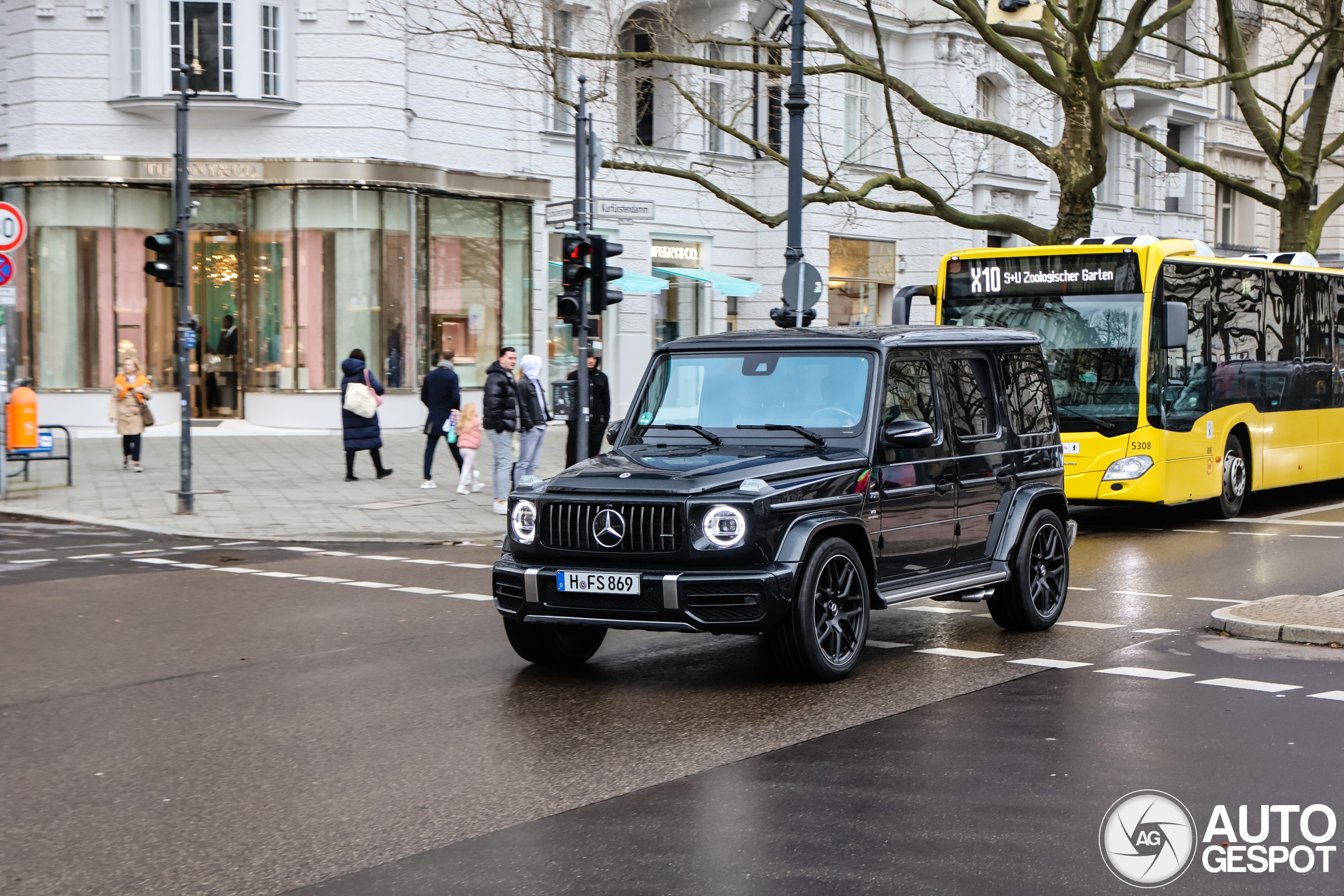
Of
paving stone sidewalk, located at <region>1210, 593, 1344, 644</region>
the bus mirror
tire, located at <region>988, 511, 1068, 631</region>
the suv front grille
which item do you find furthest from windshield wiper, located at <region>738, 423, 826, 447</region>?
the bus mirror

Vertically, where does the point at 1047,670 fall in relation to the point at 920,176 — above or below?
below

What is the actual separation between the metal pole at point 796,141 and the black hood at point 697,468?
9.02 meters

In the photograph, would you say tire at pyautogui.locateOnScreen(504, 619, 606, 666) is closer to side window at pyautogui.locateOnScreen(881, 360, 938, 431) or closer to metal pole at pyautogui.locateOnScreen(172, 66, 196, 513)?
side window at pyautogui.locateOnScreen(881, 360, 938, 431)

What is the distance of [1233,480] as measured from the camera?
16875 millimetres

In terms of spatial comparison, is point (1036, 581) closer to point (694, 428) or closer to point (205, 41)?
point (694, 428)

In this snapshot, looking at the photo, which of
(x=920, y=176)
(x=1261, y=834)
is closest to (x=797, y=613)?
(x=1261, y=834)

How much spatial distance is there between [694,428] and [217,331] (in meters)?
20.5

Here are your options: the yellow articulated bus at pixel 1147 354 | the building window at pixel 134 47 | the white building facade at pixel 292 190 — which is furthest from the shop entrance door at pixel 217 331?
the yellow articulated bus at pixel 1147 354

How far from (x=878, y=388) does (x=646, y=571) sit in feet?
5.79

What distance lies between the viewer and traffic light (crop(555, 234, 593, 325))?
15555 millimetres

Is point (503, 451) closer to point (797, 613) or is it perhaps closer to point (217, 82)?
point (797, 613)

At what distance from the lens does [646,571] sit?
296 inches

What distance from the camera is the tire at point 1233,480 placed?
16719 millimetres

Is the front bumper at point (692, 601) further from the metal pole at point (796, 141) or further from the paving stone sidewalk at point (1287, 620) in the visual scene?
the metal pole at point (796, 141)
